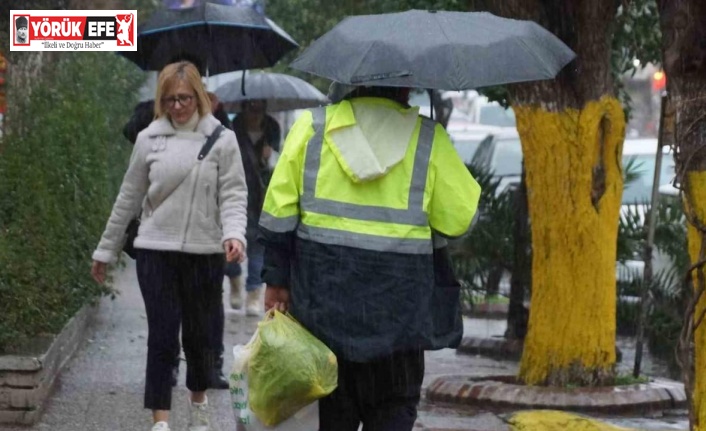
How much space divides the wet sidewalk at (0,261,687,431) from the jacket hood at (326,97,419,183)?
288cm

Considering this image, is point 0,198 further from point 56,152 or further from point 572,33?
point 572,33

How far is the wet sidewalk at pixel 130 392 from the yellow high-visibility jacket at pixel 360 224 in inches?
108

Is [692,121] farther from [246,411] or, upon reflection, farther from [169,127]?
[169,127]

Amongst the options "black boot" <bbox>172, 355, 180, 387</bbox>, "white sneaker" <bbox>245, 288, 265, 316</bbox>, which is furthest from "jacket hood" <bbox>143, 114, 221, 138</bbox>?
"white sneaker" <bbox>245, 288, 265, 316</bbox>

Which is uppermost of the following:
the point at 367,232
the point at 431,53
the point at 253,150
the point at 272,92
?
the point at 431,53

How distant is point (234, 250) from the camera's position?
6.74 metres

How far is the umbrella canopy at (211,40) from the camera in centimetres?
957

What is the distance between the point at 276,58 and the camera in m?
10.3

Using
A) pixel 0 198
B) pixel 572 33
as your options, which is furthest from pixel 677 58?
pixel 0 198

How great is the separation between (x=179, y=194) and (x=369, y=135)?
2.14m

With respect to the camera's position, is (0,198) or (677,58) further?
(0,198)

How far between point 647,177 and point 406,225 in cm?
1317

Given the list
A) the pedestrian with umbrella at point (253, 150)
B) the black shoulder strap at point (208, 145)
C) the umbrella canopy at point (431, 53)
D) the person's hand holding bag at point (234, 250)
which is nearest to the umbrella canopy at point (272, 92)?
the pedestrian with umbrella at point (253, 150)

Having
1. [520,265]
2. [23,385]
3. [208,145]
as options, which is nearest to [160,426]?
[23,385]
